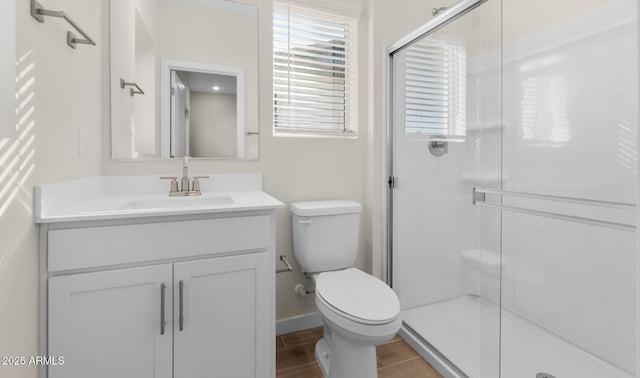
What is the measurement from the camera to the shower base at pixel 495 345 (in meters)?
1.19

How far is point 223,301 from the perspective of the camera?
125 cm

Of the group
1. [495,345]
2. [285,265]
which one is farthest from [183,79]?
[495,345]

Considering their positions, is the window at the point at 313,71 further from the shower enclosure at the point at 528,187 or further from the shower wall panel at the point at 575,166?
the shower wall panel at the point at 575,166

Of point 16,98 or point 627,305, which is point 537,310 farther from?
point 16,98

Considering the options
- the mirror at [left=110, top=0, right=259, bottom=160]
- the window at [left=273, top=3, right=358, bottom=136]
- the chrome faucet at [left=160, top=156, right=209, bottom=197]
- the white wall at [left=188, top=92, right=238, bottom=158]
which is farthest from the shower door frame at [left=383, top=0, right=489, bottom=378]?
the chrome faucet at [left=160, top=156, right=209, bottom=197]

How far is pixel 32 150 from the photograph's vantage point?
977mm

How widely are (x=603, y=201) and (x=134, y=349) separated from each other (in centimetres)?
170

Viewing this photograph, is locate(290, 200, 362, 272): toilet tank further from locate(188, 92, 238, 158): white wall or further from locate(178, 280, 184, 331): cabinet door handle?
locate(178, 280, 184, 331): cabinet door handle

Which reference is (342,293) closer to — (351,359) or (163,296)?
(351,359)

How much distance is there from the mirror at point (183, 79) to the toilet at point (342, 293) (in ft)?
1.87

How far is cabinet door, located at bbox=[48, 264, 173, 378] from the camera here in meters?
1.04

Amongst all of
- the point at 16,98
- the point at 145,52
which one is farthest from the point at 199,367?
the point at 145,52

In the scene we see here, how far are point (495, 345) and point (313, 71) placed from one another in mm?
1764

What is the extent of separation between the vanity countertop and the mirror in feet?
0.45
